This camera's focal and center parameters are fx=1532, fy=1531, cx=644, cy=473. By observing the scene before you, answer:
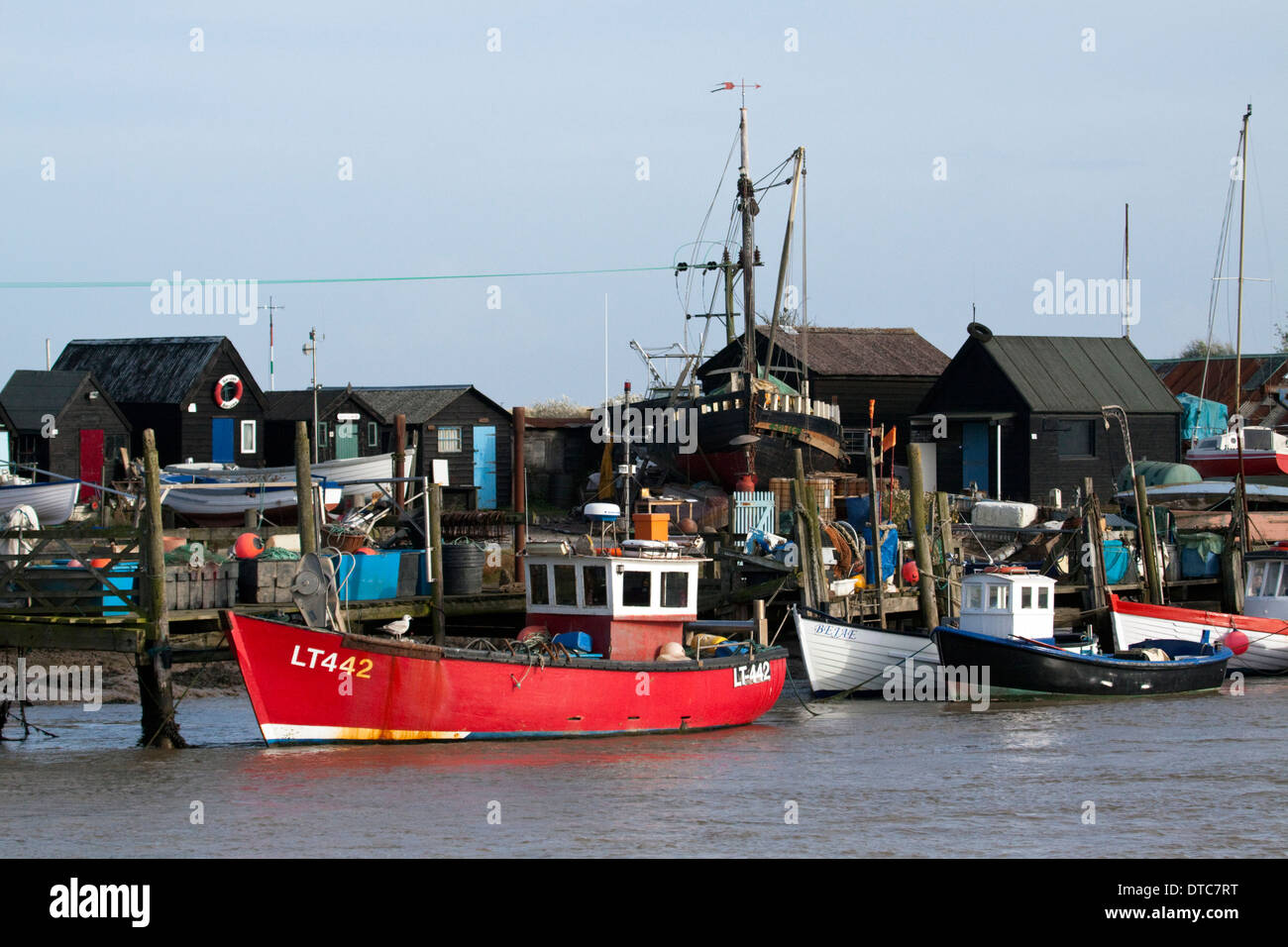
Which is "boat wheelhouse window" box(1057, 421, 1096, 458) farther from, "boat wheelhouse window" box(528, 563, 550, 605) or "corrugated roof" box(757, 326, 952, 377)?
"boat wheelhouse window" box(528, 563, 550, 605)

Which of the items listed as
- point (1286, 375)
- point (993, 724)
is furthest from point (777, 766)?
point (1286, 375)

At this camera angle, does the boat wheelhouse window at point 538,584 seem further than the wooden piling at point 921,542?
No

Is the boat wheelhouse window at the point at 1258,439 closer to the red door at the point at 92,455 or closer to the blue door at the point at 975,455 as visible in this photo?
the blue door at the point at 975,455

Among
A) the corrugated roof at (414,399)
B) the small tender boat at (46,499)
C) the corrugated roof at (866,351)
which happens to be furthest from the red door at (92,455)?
the corrugated roof at (866,351)

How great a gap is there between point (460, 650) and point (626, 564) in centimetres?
341

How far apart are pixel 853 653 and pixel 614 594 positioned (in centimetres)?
602

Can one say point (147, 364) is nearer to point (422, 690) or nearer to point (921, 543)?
point (921, 543)

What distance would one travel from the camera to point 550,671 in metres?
19.2

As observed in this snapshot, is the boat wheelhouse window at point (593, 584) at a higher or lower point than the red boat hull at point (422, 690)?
higher

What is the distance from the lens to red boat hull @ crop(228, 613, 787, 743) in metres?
17.8

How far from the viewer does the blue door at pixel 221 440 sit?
48875 mm

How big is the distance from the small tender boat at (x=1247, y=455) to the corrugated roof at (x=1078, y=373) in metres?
2.23

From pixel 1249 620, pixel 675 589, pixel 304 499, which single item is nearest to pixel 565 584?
pixel 675 589
